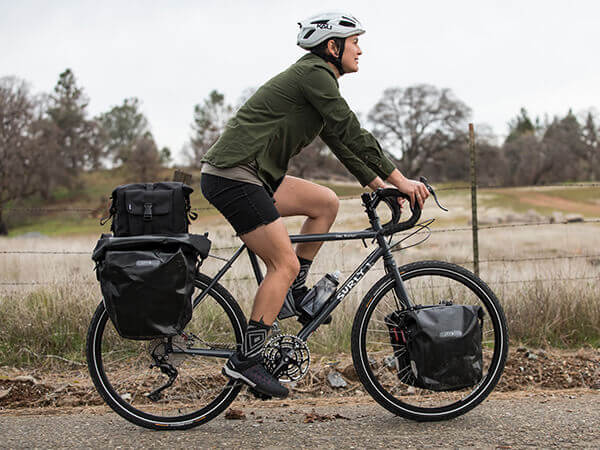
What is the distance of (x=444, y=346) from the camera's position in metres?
3.54

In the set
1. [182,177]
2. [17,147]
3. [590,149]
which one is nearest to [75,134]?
[17,147]

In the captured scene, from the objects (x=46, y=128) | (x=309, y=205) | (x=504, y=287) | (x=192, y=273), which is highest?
(x=46, y=128)

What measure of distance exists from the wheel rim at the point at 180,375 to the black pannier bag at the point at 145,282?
398mm

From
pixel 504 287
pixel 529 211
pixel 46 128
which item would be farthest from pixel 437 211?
pixel 46 128

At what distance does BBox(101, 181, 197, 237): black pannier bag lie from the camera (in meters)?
3.37

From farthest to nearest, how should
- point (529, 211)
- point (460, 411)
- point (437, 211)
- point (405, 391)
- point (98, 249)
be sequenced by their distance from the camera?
1. point (529, 211)
2. point (437, 211)
3. point (405, 391)
4. point (460, 411)
5. point (98, 249)

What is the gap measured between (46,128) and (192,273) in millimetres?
54502

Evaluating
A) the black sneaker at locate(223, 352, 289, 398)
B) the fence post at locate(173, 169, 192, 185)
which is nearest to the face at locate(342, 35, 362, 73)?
the black sneaker at locate(223, 352, 289, 398)

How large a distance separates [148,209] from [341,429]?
1570 millimetres

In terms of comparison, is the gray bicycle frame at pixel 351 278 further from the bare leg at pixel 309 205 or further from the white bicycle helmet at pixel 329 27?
the white bicycle helmet at pixel 329 27

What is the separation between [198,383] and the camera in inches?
154

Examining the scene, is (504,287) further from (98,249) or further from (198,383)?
(98,249)

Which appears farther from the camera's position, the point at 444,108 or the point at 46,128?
the point at 444,108

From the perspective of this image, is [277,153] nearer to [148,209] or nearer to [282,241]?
[282,241]
